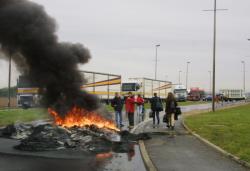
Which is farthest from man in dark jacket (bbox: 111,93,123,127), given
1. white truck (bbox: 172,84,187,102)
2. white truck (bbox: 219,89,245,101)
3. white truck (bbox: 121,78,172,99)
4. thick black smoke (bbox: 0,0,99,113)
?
white truck (bbox: 219,89,245,101)

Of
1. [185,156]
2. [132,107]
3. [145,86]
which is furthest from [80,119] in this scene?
[145,86]

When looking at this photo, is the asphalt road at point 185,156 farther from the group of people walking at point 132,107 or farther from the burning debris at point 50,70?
the group of people walking at point 132,107

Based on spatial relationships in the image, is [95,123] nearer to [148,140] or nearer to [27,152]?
[148,140]

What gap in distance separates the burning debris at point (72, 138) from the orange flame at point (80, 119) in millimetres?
853

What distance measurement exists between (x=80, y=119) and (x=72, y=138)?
3.12 metres

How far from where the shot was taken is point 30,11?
14719mm

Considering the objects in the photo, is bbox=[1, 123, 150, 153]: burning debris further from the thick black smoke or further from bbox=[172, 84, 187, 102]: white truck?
bbox=[172, 84, 187, 102]: white truck

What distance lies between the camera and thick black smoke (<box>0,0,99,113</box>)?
1435 centimetres

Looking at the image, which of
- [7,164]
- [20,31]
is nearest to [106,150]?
[7,164]

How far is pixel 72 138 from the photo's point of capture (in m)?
12.5

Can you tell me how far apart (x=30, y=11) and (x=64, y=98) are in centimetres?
317

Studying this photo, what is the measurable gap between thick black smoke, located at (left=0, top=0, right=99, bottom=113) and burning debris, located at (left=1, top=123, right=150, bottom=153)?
1.50 m

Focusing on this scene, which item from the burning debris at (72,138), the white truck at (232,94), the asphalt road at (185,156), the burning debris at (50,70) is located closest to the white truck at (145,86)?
the white truck at (232,94)

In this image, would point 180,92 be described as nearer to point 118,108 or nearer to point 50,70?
point 118,108
